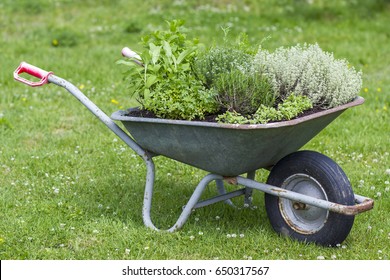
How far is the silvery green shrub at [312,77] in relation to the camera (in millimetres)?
3674

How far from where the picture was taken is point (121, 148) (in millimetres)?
5137

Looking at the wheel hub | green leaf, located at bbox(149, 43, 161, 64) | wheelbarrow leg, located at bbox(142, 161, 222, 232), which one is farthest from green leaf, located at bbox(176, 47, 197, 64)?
the wheel hub

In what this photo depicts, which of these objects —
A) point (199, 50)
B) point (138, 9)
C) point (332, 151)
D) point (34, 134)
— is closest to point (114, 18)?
point (138, 9)

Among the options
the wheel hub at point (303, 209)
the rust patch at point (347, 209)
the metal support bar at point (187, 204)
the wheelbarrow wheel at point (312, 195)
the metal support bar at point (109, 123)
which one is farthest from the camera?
the metal support bar at point (109, 123)

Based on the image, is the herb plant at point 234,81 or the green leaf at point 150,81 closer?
the herb plant at point 234,81

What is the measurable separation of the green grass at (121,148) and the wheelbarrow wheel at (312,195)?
71mm

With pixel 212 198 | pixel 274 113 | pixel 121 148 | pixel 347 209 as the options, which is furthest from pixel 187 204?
pixel 121 148

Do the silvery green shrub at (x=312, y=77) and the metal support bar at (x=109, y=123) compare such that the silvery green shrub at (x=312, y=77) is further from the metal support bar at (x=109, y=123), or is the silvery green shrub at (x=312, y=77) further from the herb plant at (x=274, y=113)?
the metal support bar at (x=109, y=123)

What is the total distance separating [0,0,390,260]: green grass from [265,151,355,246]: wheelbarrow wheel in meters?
0.07

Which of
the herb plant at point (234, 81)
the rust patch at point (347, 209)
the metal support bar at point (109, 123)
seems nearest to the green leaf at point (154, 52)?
the herb plant at point (234, 81)

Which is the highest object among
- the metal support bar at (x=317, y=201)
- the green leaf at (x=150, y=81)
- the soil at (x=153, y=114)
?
the green leaf at (x=150, y=81)

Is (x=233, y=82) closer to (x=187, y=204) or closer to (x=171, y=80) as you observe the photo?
(x=171, y=80)

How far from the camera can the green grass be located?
3.70 meters

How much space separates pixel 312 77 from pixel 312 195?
22.8 inches
